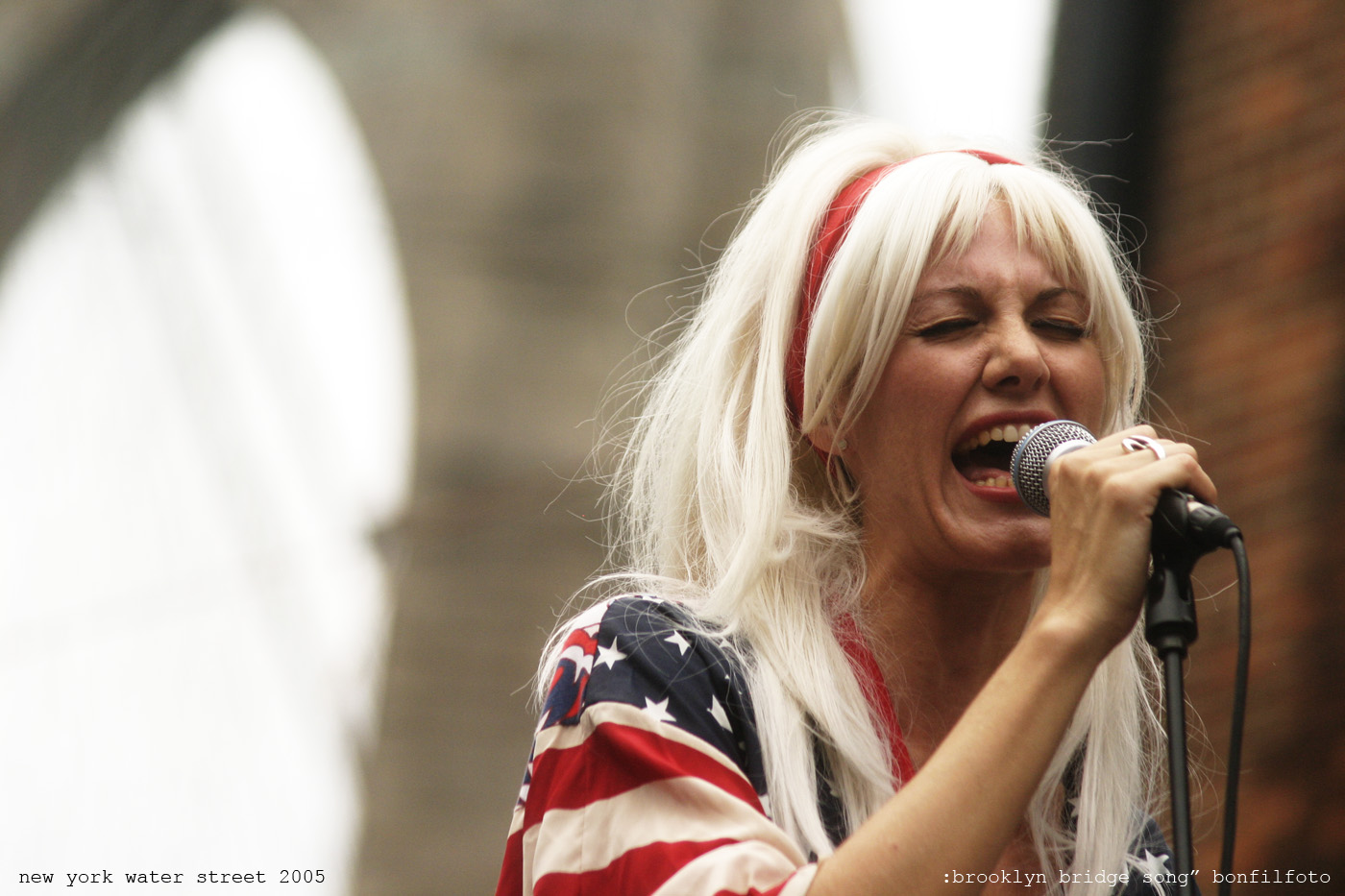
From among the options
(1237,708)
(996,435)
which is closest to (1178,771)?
(1237,708)

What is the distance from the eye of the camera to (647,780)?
64.1 inches

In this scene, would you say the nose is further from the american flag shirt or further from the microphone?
the american flag shirt

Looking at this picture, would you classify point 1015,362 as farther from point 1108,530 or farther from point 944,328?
point 1108,530

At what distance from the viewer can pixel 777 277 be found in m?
2.21

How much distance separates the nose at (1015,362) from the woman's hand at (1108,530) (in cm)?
38

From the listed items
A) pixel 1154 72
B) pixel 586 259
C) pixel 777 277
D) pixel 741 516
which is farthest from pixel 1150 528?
pixel 586 259

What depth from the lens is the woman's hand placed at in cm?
152

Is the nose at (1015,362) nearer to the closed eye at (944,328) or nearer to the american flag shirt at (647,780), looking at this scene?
the closed eye at (944,328)

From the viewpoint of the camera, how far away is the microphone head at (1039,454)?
177 cm

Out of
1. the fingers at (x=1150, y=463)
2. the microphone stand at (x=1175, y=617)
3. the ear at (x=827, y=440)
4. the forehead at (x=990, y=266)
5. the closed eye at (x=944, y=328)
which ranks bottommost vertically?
the microphone stand at (x=1175, y=617)

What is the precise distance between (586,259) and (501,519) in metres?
1.11

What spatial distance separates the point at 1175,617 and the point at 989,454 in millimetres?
586

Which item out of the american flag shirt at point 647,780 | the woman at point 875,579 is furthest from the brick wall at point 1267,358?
the american flag shirt at point 647,780

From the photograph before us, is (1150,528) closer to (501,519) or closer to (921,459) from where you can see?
(921,459)
